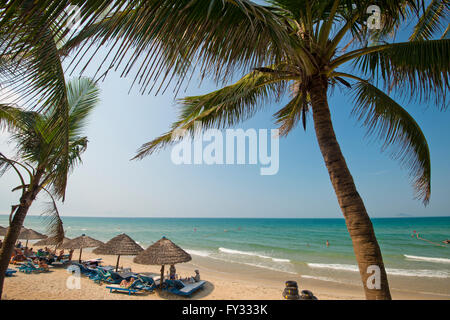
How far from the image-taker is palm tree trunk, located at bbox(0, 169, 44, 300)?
13.9 ft

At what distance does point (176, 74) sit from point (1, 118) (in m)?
5.56

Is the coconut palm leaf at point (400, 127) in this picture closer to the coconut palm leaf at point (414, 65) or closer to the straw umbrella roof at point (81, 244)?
the coconut palm leaf at point (414, 65)

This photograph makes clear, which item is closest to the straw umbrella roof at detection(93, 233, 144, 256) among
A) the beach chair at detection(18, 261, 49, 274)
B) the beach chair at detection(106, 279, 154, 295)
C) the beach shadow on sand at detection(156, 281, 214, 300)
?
the beach chair at detection(106, 279, 154, 295)

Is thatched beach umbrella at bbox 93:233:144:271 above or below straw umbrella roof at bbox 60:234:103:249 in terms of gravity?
above

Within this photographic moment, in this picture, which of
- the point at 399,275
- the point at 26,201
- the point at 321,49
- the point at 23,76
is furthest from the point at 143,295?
the point at 399,275

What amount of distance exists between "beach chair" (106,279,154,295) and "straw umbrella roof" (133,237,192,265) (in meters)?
0.89

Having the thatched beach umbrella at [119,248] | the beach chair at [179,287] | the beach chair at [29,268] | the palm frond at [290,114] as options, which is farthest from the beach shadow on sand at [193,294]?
the palm frond at [290,114]

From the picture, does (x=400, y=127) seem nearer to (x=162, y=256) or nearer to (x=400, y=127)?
(x=400, y=127)

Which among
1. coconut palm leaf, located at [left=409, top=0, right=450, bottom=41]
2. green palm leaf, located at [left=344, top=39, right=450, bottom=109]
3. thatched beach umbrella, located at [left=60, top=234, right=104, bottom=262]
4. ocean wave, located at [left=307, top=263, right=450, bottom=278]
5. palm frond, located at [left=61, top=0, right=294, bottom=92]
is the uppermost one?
coconut palm leaf, located at [left=409, top=0, right=450, bottom=41]

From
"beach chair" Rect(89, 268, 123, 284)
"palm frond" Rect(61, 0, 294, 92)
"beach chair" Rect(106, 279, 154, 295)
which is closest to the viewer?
"palm frond" Rect(61, 0, 294, 92)

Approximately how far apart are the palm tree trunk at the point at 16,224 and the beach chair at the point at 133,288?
5139 mm

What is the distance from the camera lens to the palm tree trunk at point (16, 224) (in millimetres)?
4230

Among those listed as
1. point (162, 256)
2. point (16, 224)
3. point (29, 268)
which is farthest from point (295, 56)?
point (29, 268)

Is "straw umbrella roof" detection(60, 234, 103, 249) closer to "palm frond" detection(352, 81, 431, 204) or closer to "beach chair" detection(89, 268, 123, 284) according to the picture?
"beach chair" detection(89, 268, 123, 284)
